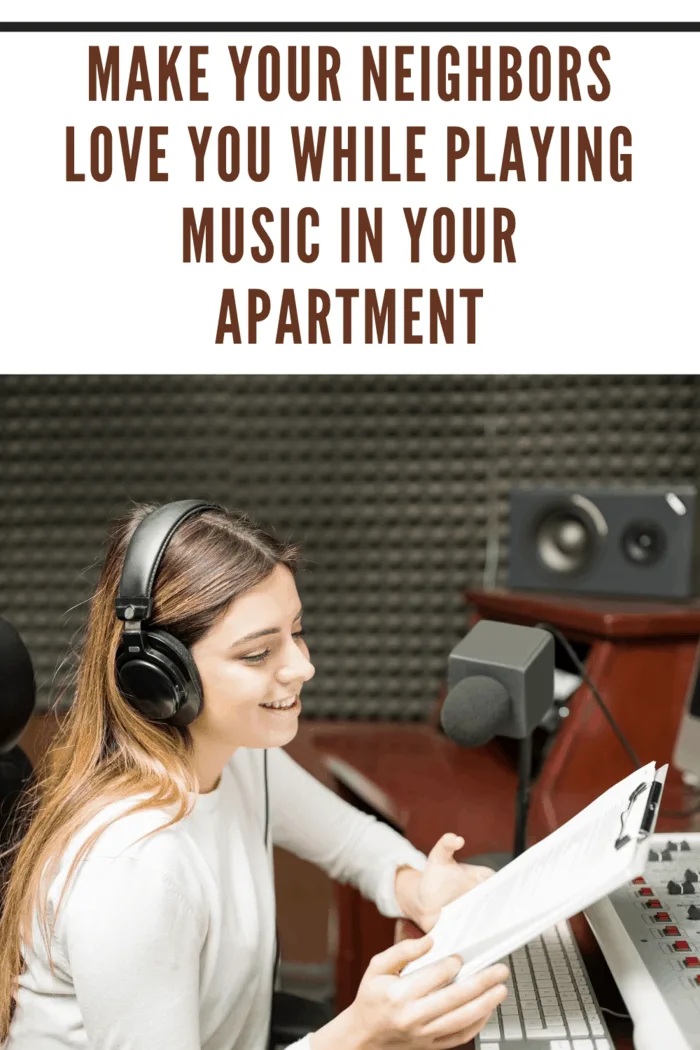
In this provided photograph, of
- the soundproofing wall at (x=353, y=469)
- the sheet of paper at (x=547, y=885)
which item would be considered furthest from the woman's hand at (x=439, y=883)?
the soundproofing wall at (x=353, y=469)

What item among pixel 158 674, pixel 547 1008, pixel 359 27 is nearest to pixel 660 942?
pixel 547 1008

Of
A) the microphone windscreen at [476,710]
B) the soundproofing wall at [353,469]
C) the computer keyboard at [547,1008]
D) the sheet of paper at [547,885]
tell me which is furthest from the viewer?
the soundproofing wall at [353,469]

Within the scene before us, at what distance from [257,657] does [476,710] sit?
265mm

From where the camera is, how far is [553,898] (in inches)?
30.1

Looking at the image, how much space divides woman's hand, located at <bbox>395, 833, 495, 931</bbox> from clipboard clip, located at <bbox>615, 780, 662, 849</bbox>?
0.33 m

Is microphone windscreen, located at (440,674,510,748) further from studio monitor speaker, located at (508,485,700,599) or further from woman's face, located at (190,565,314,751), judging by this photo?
studio monitor speaker, located at (508,485,700,599)

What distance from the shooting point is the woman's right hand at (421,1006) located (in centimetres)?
80

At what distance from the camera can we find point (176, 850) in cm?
95

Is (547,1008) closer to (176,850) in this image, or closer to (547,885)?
(547,885)

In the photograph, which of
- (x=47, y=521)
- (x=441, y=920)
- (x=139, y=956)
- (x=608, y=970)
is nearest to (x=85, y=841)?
(x=139, y=956)

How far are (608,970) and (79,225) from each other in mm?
1917

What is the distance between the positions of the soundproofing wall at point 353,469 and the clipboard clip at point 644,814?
151 centimetres

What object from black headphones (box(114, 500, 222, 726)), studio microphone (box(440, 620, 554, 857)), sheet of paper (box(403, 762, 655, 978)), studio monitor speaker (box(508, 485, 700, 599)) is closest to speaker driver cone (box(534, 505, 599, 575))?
studio monitor speaker (box(508, 485, 700, 599))

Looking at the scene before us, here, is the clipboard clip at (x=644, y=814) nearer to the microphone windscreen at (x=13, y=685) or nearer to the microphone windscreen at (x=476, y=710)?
the microphone windscreen at (x=476, y=710)
